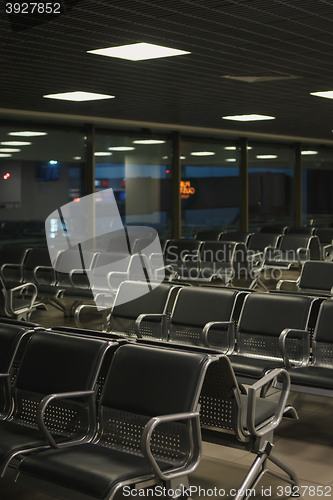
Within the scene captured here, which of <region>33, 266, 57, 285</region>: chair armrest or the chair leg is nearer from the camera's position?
the chair leg

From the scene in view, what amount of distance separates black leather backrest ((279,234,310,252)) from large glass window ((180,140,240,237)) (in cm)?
357

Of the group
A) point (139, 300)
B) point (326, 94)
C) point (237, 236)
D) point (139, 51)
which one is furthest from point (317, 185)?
point (139, 300)

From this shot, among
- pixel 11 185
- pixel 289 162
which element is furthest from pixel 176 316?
pixel 289 162

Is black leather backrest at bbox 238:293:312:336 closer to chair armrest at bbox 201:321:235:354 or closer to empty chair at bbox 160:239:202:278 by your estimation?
chair armrest at bbox 201:321:235:354

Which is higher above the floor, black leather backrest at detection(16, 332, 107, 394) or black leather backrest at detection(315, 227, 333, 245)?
black leather backrest at detection(315, 227, 333, 245)

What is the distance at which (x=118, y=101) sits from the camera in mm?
8484

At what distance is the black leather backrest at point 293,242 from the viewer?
9.40 m

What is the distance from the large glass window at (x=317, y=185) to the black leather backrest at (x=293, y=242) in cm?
697

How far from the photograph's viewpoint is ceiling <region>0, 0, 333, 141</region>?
4.19 m

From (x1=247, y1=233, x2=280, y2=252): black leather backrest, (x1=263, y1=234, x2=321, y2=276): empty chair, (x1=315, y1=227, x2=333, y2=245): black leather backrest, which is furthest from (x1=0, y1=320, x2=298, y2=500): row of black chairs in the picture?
(x1=315, y1=227, x2=333, y2=245): black leather backrest

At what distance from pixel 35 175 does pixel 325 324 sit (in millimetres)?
7105

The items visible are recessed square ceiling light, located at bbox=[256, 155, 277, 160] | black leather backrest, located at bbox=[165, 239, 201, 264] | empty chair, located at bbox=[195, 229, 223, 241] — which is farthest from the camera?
recessed square ceiling light, located at bbox=[256, 155, 277, 160]

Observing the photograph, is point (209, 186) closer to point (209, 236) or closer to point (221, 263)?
point (209, 236)

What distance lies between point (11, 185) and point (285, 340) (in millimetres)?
6749
